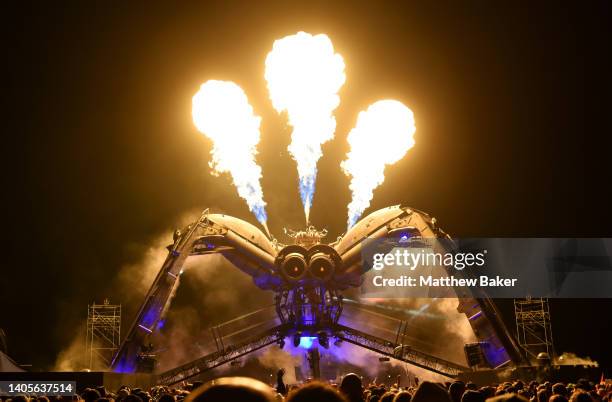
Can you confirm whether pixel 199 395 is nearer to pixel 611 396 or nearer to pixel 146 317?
pixel 611 396

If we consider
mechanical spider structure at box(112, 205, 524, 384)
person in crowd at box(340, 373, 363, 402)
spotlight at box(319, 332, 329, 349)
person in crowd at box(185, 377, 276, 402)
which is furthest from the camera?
spotlight at box(319, 332, 329, 349)

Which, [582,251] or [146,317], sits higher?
[582,251]

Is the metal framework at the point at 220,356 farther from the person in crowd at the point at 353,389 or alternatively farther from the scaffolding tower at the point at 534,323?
the person in crowd at the point at 353,389

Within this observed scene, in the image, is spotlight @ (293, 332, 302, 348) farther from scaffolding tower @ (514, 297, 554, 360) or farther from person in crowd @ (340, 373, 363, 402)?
person in crowd @ (340, 373, 363, 402)

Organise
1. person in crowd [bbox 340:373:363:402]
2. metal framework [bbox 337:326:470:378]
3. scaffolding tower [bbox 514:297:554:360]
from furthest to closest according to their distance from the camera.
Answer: scaffolding tower [bbox 514:297:554:360] → metal framework [bbox 337:326:470:378] → person in crowd [bbox 340:373:363:402]

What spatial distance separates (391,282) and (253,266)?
16.5 meters

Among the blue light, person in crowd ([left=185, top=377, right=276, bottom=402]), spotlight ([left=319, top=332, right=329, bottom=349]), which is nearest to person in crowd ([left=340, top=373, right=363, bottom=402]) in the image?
person in crowd ([left=185, top=377, right=276, bottom=402])

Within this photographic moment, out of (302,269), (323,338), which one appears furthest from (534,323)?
(302,269)

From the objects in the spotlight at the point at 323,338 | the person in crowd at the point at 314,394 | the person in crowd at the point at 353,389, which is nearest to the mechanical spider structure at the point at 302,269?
the spotlight at the point at 323,338

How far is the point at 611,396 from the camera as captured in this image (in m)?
12.7

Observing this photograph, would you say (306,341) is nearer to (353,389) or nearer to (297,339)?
(297,339)

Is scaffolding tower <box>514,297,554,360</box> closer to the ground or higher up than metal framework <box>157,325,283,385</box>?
higher up

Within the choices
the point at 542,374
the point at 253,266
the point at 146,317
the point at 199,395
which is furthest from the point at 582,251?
the point at 199,395

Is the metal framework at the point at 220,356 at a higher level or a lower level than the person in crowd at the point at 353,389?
higher
